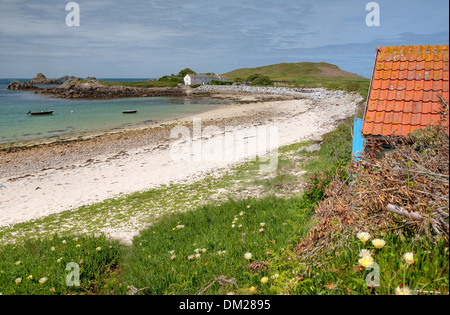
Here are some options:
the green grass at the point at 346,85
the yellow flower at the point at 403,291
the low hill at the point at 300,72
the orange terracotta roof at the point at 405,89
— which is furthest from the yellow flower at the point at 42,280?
the low hill at the point at 300,72

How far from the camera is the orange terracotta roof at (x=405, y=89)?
235 inches

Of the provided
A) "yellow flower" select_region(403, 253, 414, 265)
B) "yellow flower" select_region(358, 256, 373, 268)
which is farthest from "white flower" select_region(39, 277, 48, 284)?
"yellow flower" select_region(403, 253, 414, 265)

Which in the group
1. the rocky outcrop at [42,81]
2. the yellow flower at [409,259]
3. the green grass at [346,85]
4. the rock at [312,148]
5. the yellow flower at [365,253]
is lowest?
the rock at [312,148]

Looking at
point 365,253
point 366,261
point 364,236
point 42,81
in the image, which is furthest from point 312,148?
point 42,81

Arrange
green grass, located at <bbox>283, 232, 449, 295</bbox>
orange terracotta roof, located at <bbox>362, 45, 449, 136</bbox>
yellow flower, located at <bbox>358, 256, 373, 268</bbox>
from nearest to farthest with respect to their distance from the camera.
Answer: green grass, located at <bbox>283, 232, 449, 295</bbox>, yellow flower, located at <bbox>358, 256, 373, 268</bbox>, orange terracotta roof, located at <bbox>362, 45, 449, 136</bbox>

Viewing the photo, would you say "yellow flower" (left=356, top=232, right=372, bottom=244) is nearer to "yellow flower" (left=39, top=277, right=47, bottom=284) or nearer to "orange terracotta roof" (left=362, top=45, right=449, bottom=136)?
"orange terracotta roof" (left=362, top=45, right=449, bottom=136)

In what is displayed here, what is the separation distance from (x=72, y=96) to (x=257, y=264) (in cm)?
8318

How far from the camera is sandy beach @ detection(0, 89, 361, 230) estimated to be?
40.5ft

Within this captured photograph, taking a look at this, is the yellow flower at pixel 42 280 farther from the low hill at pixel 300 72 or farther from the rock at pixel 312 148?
the low hill at pixel 300 72

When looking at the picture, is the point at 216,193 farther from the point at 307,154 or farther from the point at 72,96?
the point at 72,96

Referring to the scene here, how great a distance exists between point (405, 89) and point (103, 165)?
634 inches

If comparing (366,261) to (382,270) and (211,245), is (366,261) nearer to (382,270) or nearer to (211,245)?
(382,270)

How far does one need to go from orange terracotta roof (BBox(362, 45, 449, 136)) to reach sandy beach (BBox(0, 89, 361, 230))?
859cm

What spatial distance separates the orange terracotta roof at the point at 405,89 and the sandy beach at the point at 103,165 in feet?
28.2
